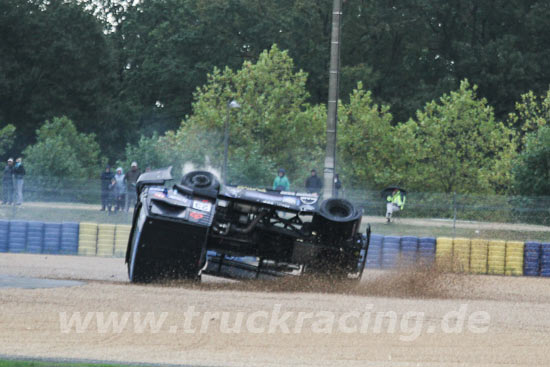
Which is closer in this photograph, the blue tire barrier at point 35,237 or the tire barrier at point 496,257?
the tire barrier at point 496,257

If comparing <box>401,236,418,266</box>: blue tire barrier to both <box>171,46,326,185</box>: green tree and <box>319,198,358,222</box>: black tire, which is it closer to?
<box>319,198,358,222</box>: black tire

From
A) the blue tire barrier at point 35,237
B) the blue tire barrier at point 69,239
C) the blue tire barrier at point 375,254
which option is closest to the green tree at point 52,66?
the blue tire barrier at point 35,237

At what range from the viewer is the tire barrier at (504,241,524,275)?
23.4 meters

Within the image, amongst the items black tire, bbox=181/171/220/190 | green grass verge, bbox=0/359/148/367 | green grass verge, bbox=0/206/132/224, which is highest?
black tire, bbox=181/171/220/190

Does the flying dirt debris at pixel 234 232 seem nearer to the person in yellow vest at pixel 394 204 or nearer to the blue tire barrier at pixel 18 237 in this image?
the blue tire barrier at pixel 18 237

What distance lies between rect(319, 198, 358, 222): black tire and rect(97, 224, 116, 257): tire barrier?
10.9m

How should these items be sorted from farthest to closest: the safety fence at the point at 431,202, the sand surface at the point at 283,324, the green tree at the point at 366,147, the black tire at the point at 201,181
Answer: the green tree at the point at 366,147 < the safety fence at the point at 431,202 < the black tire at the point at 201,181 < the sand surface at the point at 283,324

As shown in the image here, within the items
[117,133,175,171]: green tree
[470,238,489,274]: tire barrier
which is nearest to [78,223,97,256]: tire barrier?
[470,238,489,274]: tire barrier

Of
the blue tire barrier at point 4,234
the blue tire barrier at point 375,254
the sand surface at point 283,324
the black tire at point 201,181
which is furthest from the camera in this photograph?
the blue tire barrier at point 4,234

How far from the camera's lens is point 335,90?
21.4 meters

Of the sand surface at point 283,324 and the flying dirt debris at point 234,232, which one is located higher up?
the flying dirt debris at point 234,232

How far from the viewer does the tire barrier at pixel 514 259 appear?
23359 mm

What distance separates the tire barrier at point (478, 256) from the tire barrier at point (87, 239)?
366 inches

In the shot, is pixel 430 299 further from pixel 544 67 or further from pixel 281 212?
pixel 544 67
